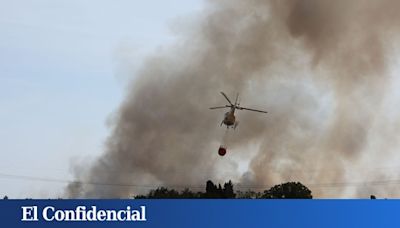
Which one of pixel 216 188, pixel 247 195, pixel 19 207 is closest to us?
pixel 19 207

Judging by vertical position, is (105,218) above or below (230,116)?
below

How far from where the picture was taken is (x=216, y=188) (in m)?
160

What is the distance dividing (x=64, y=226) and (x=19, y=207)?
2648 millimetres

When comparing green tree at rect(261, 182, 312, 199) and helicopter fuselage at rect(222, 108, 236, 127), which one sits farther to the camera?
green tree at rect(261, 182, 312, 199)

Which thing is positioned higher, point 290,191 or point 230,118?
point 230,118

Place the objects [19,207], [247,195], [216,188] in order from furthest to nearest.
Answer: [247,195], [216,188], [19,207]

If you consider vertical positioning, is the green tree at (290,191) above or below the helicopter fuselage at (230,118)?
below

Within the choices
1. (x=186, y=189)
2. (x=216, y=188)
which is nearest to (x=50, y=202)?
(x=216, y=188)

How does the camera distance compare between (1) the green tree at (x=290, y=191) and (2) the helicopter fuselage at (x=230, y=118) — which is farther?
(1) the green tree at (x=290, y=191)

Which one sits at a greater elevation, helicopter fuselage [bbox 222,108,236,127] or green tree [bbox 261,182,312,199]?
helicopter fuselage [bbox 222,108,236,127]

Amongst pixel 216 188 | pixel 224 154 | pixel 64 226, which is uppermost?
pixel 224 154

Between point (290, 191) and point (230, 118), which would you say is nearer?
point (230, 118)

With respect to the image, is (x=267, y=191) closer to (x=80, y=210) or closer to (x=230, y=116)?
(x=230, y=116)

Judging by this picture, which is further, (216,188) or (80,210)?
(216,188)
